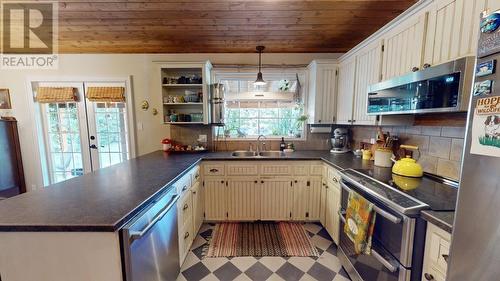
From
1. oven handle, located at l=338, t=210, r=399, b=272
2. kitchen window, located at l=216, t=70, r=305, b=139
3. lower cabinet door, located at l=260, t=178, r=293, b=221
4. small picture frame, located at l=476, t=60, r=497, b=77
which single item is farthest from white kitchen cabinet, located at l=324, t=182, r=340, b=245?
small picture frame, located at l=476, t=60, r=497, b=77

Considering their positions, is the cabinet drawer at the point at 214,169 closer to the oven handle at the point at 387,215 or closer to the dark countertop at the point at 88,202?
the dark countertop at the point at 88,202

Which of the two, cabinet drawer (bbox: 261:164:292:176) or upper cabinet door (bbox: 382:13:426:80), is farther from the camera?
cabinet drawer (bbox: 261:164:292:176)

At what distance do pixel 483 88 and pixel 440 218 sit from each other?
625mm

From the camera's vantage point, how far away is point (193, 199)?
2.23 meters

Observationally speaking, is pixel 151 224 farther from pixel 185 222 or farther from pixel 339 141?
pixel 339 141

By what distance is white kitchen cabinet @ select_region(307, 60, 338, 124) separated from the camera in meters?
2.75

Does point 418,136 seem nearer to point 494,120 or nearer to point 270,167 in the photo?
point 494,120

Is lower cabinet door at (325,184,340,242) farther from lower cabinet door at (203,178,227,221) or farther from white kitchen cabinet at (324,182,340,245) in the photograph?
lower cabinet door at (203,178,227,221)

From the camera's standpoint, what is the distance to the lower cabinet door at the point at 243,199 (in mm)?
2588

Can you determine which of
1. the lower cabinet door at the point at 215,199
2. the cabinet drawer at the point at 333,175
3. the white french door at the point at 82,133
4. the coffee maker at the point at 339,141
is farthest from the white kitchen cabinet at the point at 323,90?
the white french door at the point at 82,133

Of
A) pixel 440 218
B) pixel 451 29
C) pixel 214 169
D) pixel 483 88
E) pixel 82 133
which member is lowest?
pixel 214 169

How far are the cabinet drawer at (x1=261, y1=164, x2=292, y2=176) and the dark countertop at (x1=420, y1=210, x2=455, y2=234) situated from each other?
155 cm

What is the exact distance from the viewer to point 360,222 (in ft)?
→ 4.71

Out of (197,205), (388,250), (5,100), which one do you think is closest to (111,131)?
(5,100)
